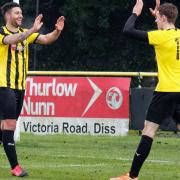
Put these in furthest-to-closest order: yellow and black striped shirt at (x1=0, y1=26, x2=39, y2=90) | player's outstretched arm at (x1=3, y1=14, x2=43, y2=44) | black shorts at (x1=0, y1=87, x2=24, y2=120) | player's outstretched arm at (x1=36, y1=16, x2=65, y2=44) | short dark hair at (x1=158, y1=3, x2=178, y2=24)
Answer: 1. player's outstretched arm at (x1=36, y1=16, x2=65, y2=44)
2. yellow and black striped shirt at (x1=0, y1=26, x2=39, y2=90)
3. black shorts at (x1=0, y1=87, x2=24, y2=120)
4. player's outstretched arm at (x1=3, y1=14, x2=43, y2=44)
5. short dark hair at (x1=158, y1=3, x2=178, y2=24)

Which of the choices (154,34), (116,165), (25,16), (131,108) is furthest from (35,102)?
(25,16)

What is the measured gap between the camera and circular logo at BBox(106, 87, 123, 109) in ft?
67.7

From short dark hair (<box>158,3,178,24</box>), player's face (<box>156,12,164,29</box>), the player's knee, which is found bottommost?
the player's knee

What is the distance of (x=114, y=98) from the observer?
814 inches

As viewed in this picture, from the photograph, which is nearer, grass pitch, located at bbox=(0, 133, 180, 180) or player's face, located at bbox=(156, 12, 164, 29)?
player's face, located at bbox=(156, 12, 164, 29)

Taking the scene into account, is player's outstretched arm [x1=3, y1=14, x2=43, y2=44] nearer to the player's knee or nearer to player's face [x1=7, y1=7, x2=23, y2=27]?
player's face [x1=7, y1=7, x2=23, y2=27]

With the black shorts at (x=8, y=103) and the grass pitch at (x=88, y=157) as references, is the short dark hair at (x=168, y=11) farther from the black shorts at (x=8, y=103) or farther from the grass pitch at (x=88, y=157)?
the black shorts at (x=8, y=103)

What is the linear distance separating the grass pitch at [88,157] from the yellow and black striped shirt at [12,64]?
3.75 feet

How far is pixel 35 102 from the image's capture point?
68.6 feet

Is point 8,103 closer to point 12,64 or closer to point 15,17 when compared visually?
point 12,64

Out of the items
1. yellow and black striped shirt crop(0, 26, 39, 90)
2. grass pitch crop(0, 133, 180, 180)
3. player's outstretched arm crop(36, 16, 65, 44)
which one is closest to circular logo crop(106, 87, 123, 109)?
grass pitch crop(0, 133, 180, 180)

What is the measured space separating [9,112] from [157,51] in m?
2.08

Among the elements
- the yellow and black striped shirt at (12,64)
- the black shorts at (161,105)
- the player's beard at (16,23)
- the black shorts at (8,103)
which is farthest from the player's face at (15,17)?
the black shorts at (161,105)

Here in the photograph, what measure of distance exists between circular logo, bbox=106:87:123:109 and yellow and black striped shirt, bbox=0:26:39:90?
8.88m
